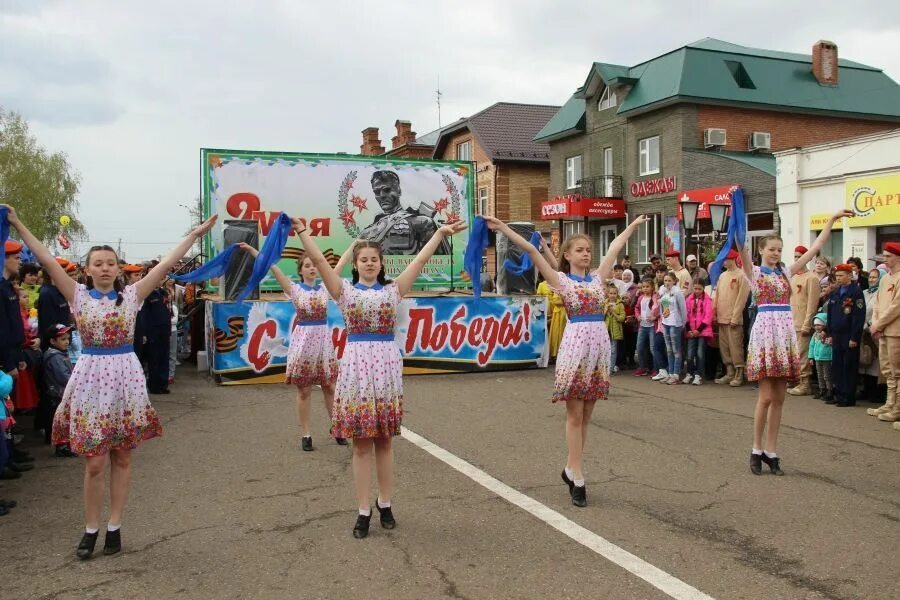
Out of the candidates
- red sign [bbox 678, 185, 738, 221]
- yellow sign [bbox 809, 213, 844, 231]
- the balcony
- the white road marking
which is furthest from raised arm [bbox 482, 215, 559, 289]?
the balcony

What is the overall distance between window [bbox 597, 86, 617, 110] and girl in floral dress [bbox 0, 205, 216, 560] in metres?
31.4

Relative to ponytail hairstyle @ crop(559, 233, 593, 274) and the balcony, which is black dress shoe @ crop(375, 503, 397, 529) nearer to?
ponytail hairstyle @ crop(559, 233, 593, 274)

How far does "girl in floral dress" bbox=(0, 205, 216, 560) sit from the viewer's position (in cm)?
491

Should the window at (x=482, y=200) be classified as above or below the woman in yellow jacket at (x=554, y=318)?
above

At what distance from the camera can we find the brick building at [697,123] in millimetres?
29578

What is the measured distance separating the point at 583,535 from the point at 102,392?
3193 mm

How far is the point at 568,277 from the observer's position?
6102 millimetres

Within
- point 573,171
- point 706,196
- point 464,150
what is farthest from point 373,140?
point 706,196

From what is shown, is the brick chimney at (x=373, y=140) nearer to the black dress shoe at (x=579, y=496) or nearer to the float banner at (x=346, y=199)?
the float banner at (x=346, y=199)

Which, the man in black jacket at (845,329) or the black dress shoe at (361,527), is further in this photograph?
the man in black jacket at (845,329)

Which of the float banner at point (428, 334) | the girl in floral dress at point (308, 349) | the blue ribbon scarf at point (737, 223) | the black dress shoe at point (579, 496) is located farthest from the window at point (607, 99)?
the black dress shoe at point (579, 496)

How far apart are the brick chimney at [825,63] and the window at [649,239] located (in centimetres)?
921

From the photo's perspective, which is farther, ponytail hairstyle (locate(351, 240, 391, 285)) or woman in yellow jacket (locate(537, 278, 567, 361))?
woman in yellow jacket (locate(537, 278, 567, 361))

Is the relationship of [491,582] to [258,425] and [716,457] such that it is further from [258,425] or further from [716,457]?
[258,425]
